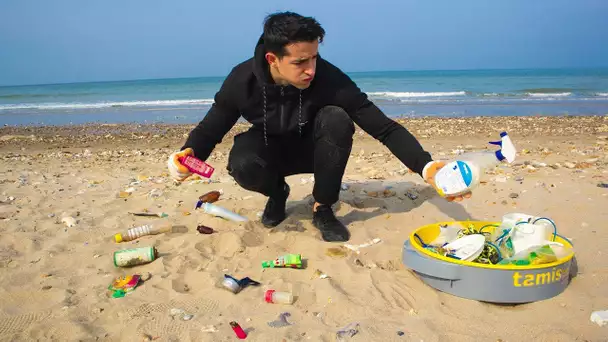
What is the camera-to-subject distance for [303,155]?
3797mm

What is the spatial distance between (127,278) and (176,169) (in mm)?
731

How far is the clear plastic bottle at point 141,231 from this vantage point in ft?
12.1

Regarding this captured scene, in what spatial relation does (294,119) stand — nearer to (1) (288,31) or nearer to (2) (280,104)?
(2) (280,104)

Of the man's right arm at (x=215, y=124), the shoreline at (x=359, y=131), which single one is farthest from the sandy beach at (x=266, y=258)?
the shoreline at (x=359, y=131)

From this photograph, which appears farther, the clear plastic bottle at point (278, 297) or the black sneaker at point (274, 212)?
the black sneaker at point (274, 212)

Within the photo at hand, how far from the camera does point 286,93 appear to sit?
3400mm

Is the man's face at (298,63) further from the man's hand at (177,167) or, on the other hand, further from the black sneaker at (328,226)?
the black sneaker at (328,226)

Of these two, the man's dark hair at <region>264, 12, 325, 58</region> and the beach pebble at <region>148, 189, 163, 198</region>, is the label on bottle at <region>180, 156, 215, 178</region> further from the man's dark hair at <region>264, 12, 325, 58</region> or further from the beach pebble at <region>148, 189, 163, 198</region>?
the beach pebble at <region>148, 189, 163, 198</region>

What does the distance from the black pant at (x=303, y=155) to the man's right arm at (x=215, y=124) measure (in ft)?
0.66

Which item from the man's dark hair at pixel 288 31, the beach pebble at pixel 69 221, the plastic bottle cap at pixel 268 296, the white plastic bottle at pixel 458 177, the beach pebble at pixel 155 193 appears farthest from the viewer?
the beach pebble at pixel 155 193

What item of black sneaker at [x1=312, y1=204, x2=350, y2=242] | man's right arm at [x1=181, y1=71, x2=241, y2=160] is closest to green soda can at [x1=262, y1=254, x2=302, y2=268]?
black sneaker at [x1=312, y1=204, x2=350, y2=242]

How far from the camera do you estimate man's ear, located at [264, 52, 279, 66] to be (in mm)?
3174

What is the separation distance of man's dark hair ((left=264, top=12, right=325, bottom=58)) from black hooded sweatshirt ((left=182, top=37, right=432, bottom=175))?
0.17 m

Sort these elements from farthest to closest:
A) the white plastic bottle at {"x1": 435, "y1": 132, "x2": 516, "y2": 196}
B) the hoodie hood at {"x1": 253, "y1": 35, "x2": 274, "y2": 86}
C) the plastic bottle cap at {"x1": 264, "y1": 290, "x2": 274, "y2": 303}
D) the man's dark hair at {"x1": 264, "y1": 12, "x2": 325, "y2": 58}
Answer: the hoodie hood at {"x1": 253, "y1": 35, "x2": 274, "y2": 86} → the man's dark hair at {"x1": 264, "y1": 12, "x2": 325, "y2": 58} → the plastic bottle cap at {"x1": 264, "y1": 290, "x2": 274, "y2": 303} → the white plastic bottle at {"x1": 435, "y1": 132, "x2": 516, "y2": 196}
